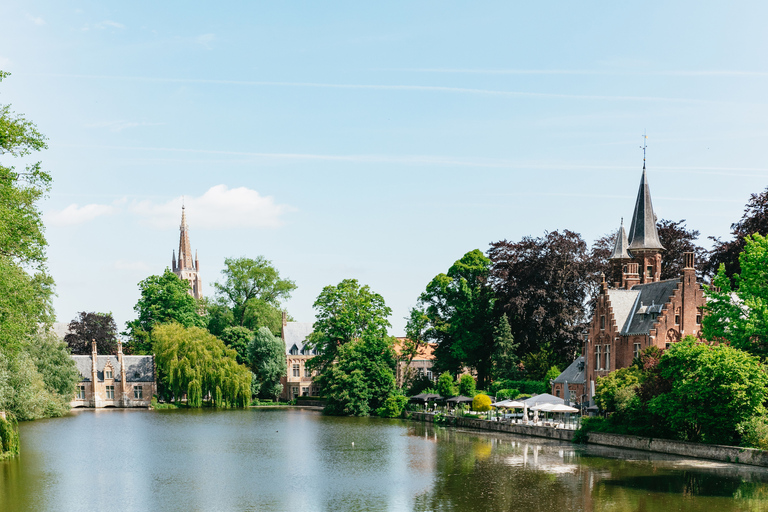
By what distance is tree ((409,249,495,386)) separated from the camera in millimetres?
58406

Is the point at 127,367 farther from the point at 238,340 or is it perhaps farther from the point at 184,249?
the point at 184,249

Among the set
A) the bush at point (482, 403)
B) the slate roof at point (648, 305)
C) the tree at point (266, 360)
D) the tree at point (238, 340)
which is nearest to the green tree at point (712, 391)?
the slate roof at point (648, 305)

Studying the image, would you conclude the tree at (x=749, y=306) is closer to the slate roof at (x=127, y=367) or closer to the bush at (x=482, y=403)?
the bush at (x=482, y=403)

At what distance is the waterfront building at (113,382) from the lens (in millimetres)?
70938

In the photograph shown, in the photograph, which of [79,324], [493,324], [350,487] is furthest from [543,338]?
[79,324]

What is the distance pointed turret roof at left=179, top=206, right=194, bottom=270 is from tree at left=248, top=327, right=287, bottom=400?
67804 millimetres

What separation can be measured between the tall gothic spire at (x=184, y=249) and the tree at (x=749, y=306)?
110 metres

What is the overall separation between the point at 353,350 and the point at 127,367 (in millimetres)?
25127

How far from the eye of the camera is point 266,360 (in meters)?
70.4

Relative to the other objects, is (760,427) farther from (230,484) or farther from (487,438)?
(230,484)

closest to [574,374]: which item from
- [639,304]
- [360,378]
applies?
[639,304]

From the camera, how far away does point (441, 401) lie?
56.0 m

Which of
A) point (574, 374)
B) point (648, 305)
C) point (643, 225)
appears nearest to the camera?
point (648, 305)

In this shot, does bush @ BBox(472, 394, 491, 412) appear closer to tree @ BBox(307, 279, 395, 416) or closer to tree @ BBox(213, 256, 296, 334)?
tree @ BBox(307, 279, 395, 416)
